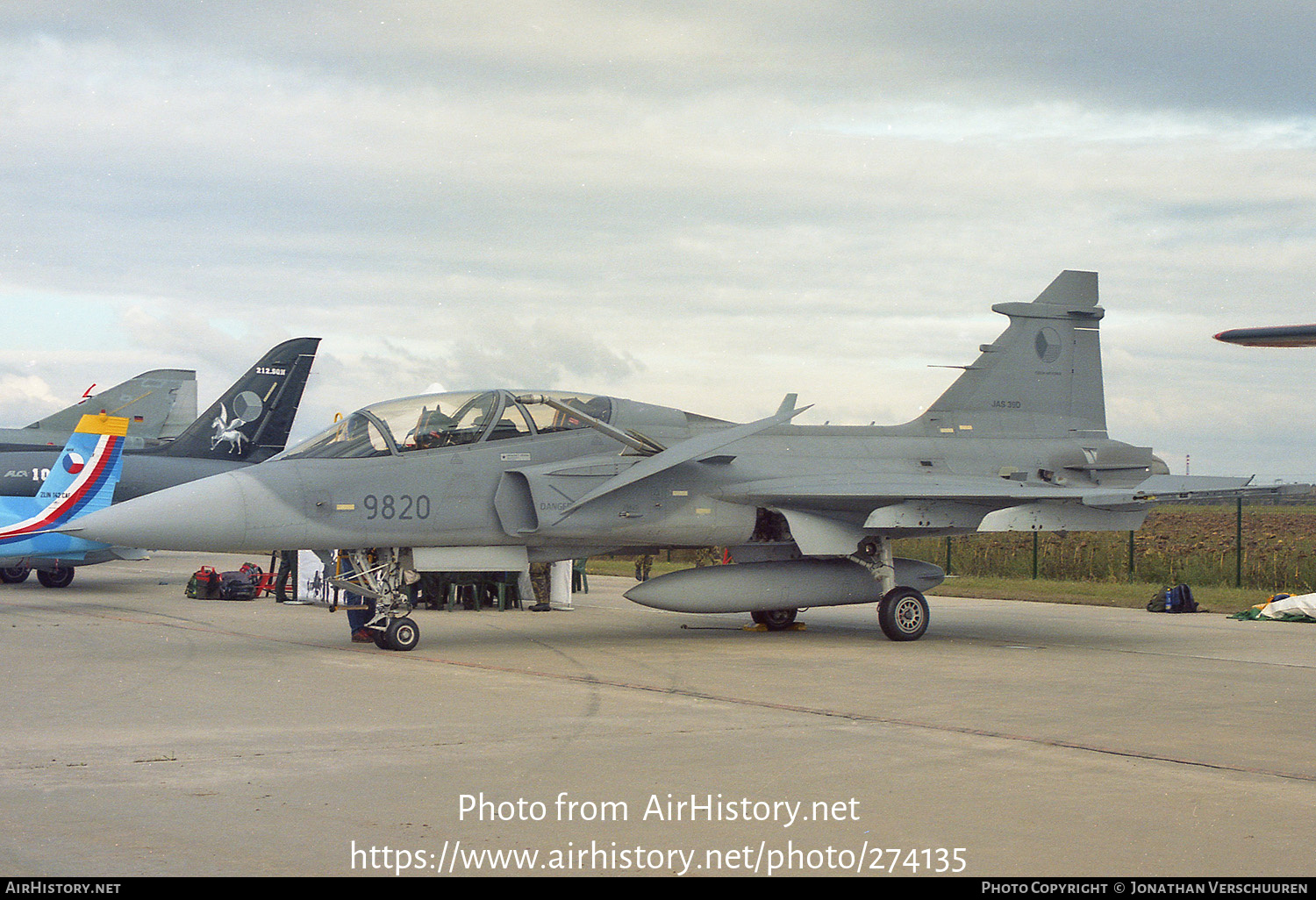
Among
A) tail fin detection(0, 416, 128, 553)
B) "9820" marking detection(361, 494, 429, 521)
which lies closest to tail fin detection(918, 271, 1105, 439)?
"9820" marking detection(361, 494, 429, 521)

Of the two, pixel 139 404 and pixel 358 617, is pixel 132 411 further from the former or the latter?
pixel 358 617

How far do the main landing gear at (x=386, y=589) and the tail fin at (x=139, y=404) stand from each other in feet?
61.0

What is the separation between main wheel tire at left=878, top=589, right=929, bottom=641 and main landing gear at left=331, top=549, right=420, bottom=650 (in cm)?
514

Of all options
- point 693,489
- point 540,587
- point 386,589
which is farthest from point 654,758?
point 540,587

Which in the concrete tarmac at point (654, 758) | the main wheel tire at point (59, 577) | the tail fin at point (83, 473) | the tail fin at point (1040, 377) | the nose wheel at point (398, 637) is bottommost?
the concrete tarmac at point (654, 758)

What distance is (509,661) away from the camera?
11305mm

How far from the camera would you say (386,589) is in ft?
39.6

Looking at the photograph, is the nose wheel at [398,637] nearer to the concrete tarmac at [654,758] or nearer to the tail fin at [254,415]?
the concrete tarmac at [654,758]

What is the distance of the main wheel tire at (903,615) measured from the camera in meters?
13.4

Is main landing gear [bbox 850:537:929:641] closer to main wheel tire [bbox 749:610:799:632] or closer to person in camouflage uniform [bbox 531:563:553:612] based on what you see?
main wheel tire [bbox 749:610:799:632]

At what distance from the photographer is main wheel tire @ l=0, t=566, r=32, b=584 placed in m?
23.5

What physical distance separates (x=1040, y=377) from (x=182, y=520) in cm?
1066

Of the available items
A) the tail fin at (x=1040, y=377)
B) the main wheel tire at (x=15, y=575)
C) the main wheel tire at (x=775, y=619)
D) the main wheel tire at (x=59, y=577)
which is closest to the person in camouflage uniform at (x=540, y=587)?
the main wheel tire at (x=775, y=619)

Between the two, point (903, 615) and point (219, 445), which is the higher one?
point (219, 445)
